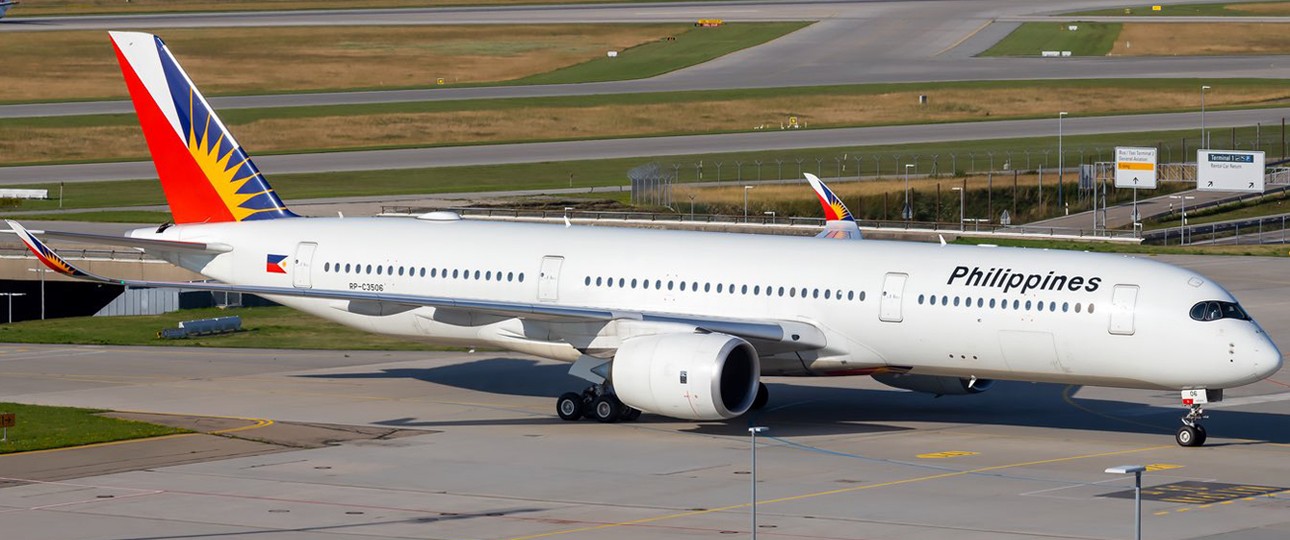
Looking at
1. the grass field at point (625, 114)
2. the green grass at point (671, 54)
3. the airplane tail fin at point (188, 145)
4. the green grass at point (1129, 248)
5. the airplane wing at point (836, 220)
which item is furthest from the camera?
the green grass at point (671, 54)

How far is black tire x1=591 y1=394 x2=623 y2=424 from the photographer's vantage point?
136ft

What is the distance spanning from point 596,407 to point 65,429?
38.6ft

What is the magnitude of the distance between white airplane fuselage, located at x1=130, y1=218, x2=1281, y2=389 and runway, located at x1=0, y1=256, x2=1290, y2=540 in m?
1.80

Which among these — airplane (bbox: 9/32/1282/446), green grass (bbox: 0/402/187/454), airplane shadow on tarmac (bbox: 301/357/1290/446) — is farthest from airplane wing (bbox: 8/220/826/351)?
green grass (bbox: 0/402/187/454)

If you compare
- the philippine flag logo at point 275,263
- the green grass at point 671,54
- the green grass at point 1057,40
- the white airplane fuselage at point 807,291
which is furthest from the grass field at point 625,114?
the white airplane fuselage at point 807,291

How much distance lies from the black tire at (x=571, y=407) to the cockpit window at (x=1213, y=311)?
45.3ft

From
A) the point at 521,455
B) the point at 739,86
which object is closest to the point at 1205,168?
the point at 739,86

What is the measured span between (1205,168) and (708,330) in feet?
212

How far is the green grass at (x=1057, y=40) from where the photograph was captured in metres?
159

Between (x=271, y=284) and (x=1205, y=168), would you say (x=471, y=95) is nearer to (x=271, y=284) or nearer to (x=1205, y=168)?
(x=1205, y=168)

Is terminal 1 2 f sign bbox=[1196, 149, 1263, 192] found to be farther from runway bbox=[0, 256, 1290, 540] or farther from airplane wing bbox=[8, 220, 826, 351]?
airplane wing bbox=[8, 220, 826, 351]

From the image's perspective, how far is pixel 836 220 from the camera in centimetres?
5019

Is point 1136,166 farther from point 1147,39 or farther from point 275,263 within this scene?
point 1147,39

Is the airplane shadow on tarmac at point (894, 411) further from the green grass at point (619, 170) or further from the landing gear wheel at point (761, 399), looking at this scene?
the green grass at point (619, 170)
